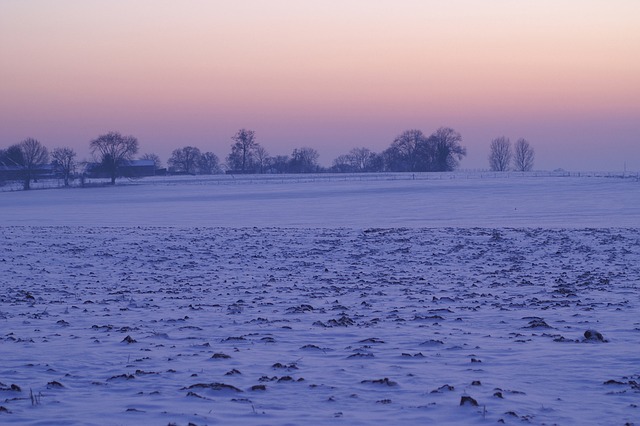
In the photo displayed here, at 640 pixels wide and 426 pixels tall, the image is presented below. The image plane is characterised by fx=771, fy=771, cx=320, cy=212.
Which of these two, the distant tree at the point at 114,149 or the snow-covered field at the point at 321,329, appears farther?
the distant tree at the point at 114,149

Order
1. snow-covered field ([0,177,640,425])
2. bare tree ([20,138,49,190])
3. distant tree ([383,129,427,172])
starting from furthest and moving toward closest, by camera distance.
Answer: distant tree ([383,129,427,172]), bare tree ([20,138,49,190]), snow-covered field ([0,177,640,425])

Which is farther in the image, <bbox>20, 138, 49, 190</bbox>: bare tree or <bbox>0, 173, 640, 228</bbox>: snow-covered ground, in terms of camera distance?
<bbox>20, 138, 49, 190</bbox>: bare tree

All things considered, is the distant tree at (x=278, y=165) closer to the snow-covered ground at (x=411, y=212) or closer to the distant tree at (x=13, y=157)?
the distant tree at (x=13, y=157)

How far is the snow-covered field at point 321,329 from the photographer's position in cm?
783

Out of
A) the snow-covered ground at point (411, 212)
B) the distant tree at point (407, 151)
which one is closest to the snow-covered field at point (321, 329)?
the snow-covered ground at point (411, 212)

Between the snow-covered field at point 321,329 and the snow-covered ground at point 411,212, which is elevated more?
the snow-covered field at point 321,329

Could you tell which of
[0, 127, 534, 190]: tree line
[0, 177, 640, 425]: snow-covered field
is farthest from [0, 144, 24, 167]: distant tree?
[0, 177, 640, 425]: snow-covered field

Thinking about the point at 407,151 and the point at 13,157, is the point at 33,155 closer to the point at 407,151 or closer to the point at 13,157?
the point at 13,157

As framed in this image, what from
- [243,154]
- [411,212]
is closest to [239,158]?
[243,154]

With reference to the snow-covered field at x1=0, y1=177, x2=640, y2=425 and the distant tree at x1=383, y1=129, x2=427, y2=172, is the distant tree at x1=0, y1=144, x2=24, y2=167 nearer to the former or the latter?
the distant tree at x1=383, y1=129, x2=427, y2=172

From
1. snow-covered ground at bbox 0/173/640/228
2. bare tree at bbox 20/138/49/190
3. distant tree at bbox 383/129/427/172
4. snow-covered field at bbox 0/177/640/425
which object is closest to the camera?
snow-covered field at bbox 0/177/640/425

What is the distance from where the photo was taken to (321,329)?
1225cm

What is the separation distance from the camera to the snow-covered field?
7832 mm

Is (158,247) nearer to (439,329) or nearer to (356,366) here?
(439,329)
